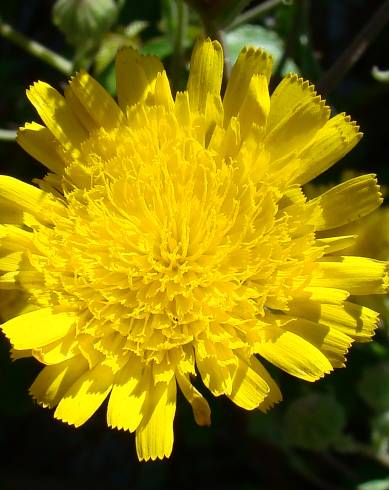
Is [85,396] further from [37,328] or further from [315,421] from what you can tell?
[315,421]

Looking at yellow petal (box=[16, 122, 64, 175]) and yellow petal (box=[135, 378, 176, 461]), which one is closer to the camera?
yellow petal (box=[135, 378, 176, 461])

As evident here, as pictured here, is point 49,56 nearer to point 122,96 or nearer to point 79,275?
point 122,96

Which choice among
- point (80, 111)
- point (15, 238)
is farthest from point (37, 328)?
point (80, 111)

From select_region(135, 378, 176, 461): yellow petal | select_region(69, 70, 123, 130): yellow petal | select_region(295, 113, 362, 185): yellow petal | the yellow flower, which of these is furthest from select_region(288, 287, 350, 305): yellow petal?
select_region(69, 70, 123, 130): yellow petal

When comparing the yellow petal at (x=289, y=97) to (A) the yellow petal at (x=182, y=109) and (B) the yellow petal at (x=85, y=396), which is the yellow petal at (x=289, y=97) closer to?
(A) the yellow petal at (x=182, y=109)

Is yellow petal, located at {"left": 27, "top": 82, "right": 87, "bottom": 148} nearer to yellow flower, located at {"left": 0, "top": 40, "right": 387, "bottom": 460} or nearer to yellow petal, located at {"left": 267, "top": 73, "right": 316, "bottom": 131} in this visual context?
yellow flower, located at {"left": 0, "top": 40, "right": 387, "bottom": 460}
